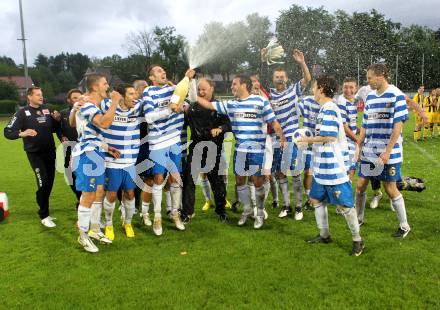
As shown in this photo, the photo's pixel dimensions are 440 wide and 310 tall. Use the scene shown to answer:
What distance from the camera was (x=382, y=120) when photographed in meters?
5.49

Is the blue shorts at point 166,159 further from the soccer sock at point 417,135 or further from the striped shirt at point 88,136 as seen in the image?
the soccer sock at point 417,135

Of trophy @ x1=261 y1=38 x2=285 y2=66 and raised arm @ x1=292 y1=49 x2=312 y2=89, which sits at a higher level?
trophy @ x1=261 y1=38 x2=285 y2=66

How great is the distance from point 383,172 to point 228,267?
2418mm

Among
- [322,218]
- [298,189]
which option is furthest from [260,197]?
[322,218]

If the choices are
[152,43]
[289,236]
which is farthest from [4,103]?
[289,236]

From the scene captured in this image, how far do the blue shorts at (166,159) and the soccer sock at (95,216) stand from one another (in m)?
0.93

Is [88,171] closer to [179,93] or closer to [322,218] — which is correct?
[179,93]

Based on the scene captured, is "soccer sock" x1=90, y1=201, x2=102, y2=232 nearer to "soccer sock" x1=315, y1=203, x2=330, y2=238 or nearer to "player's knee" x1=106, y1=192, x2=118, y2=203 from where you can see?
"player's knee" x1=106, y1=192, x2=118, y2=203

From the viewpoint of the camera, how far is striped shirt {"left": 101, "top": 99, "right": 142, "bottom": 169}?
562 cm

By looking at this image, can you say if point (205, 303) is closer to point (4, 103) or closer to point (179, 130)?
point (179, 130)

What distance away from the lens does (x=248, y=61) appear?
6228 centimetres

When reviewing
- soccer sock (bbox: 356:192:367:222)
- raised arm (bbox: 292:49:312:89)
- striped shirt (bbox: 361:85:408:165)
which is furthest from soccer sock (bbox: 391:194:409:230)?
raised arm (bbox: 292:49:312:89)

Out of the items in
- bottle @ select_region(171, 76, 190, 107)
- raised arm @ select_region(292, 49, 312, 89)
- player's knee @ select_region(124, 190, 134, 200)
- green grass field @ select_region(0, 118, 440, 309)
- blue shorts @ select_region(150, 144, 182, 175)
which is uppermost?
raised arm @ select_region(292, 49, 312, 89)

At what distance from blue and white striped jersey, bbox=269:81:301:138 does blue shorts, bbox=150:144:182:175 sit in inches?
73.8
